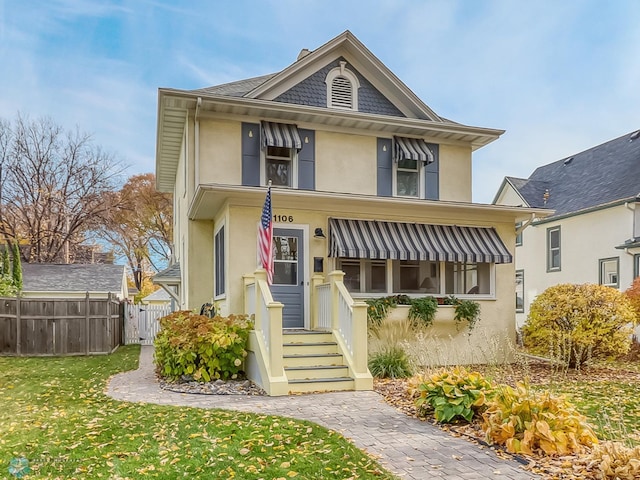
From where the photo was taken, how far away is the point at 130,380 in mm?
9680

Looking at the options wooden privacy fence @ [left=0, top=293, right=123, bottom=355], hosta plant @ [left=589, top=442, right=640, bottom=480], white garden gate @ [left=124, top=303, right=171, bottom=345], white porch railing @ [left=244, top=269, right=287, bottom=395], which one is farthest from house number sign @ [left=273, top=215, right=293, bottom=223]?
white garden gate @ [left=124, top=303, right=171, bottom=345]

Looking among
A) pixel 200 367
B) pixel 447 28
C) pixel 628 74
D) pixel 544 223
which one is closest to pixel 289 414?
pixel 200 367

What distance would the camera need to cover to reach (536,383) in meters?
8.93

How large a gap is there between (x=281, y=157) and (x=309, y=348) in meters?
5.08

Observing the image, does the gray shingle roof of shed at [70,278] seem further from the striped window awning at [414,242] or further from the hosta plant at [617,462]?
the hosta plant at [617,462]

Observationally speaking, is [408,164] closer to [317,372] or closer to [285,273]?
[285,273]

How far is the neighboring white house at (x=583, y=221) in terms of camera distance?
1659cm

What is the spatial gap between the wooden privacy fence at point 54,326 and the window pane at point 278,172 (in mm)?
6589

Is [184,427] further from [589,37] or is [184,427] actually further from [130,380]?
[589,37]

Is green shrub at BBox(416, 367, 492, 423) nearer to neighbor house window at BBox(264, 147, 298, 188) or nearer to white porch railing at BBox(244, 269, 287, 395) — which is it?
white porch railing at BBox(244, 269, 287, 395)

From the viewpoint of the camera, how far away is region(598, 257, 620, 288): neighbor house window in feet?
55.7

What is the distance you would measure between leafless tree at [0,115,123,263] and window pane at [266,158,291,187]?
22216 mm

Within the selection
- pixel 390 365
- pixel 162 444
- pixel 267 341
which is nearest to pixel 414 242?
pixel 390 365

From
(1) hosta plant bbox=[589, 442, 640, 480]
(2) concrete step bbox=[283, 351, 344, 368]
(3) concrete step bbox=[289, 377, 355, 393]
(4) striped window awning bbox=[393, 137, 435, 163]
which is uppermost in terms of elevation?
(4) striped window awning bbox=[393, 137, 435, 163]
